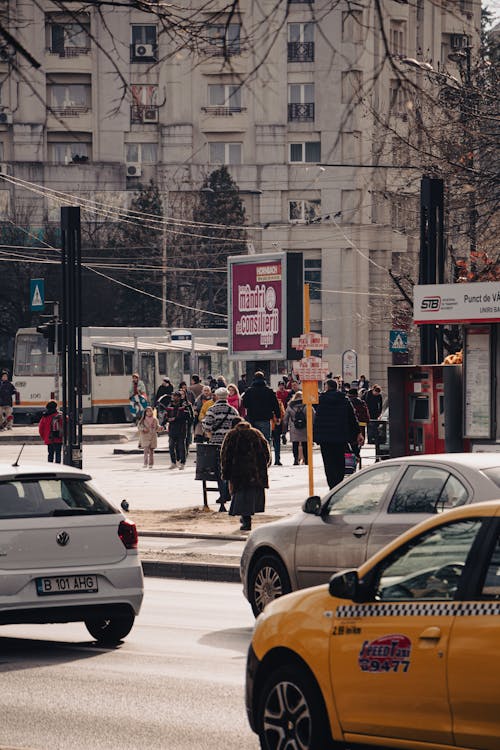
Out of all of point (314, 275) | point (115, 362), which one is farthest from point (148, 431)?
point (314, 275)

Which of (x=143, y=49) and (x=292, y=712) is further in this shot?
(x=143, y=49)

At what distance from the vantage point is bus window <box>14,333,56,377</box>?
192 feet

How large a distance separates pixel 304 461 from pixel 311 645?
30.3 metres

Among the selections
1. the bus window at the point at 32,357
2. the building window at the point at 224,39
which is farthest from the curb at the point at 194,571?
the bus window at the point at 32,357

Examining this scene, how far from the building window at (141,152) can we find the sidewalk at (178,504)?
37.3 metres

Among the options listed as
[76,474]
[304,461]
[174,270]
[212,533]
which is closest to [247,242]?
[174,270]

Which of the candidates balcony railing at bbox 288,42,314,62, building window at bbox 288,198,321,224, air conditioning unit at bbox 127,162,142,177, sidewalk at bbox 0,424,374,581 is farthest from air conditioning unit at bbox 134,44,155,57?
air conditioning unit at bbox 127,162,142,177

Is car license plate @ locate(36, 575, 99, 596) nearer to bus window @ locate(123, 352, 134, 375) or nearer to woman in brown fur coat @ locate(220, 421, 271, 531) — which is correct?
woman in brown fur coat @ locate(220, 421, 271, 531)

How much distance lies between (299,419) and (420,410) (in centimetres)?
1157

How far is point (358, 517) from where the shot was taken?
12148 mm

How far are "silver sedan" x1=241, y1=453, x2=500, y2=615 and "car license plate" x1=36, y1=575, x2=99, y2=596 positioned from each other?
157 cm

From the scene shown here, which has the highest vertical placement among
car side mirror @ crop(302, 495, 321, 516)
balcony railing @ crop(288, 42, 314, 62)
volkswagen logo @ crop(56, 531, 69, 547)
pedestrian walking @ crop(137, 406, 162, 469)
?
balcony railing @ crop(288, 42, 314, 62)

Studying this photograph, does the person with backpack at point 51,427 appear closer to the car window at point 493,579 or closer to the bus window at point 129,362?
the car window at point 493,579

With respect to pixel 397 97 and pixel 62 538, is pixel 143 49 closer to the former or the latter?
pixel 62 538
